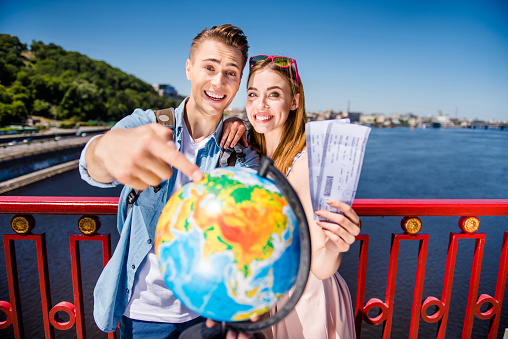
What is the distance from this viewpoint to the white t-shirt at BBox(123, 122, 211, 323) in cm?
144

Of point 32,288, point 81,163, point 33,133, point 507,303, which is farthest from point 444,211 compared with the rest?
point 33,133

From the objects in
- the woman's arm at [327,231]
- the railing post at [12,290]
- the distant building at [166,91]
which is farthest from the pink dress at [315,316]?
the distant building at [166,91]

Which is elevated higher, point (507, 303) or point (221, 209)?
point (221, 209)

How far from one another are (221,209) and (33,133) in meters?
52.2

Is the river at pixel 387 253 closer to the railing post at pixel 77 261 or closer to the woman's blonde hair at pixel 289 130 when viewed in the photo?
the woman's blonde hair at pixel 289 130

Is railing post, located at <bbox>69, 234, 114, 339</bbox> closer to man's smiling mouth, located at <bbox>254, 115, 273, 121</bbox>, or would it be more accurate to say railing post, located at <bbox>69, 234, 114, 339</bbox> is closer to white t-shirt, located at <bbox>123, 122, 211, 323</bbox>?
white t-shirt, located at <bbox>123, 122, 211, 323</bbox>

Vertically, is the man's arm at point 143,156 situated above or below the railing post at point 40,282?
above

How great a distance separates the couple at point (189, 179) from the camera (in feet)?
4.52

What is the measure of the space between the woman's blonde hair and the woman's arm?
0.15 metres

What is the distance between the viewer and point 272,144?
6.54 ft

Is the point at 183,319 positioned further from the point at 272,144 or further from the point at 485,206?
the point at 485,206

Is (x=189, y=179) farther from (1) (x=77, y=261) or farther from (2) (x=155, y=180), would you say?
(1) (x=77, y=261)

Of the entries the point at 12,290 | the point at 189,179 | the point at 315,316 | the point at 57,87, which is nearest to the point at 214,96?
the point at 189,179

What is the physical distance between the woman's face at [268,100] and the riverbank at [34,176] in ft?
90.8
